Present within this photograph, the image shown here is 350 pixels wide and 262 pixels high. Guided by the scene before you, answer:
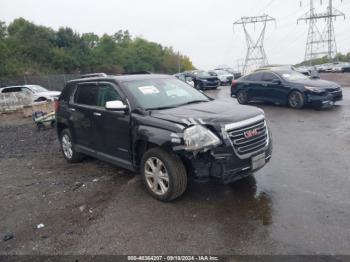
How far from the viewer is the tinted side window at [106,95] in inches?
218

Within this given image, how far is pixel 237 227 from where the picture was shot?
3.98m

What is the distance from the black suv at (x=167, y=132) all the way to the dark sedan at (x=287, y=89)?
7.33 meters

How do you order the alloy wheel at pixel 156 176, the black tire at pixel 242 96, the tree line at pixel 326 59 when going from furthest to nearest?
the tree line at pixel 326 59 → the black tire at pixel 242 96 → the alloy wheel at pixel 156 176

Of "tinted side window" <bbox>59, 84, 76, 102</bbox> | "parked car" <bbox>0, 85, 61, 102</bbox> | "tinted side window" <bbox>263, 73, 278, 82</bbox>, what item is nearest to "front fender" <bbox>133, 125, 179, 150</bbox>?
"tinted side window" <bbox>59, 84, 76, 102</bbox>

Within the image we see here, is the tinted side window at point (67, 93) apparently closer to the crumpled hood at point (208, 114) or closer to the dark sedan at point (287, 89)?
the crumpled hood at point (208, 114)

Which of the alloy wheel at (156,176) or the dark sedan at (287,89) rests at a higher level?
the dark sedan at (287,89)

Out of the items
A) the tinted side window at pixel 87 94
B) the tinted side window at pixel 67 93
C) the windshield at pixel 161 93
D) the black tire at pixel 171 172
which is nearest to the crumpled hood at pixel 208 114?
the windshield at pixel 161 93

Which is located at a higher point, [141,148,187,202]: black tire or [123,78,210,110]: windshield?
[123,78,210,110]: windshield

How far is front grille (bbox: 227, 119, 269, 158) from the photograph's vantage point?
14.4ft

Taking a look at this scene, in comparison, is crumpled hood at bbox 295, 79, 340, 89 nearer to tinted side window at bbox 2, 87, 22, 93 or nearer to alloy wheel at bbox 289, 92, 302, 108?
alloy wheel at bbox 289, 92, 302, 108

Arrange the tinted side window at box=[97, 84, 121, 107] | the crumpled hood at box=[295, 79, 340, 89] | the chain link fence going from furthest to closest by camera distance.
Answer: the chain link fence → the crumpled hood at box=[295, 79, 340, 89] → the tinted side window at box=[97, 84, 121, 107]

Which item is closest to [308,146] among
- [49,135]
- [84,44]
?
[49,135]

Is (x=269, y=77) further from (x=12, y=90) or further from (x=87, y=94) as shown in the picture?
(x=12, y=90)

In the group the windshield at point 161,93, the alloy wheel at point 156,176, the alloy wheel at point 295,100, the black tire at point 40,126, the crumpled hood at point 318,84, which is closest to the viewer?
the alloy wheel at point 156,176
